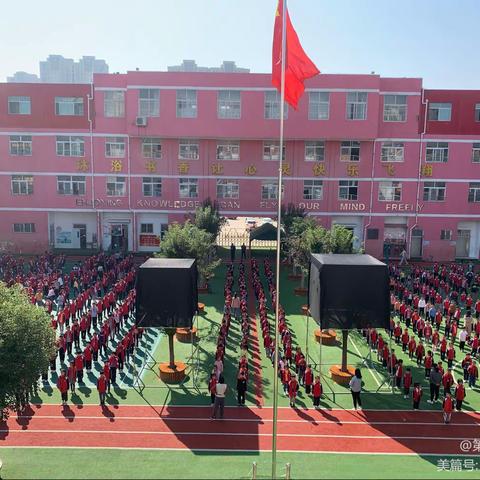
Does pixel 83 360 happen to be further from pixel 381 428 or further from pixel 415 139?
pixel 415 139

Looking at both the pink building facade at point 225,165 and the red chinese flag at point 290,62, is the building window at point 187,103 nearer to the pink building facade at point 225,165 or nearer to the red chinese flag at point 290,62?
the pink building facade at point 225,165

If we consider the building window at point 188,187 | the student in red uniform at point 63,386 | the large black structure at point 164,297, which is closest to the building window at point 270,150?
the building window at point 188,187

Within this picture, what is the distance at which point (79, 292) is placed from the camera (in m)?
22.2

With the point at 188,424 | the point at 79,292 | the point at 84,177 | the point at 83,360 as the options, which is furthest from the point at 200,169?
the point at 188,424

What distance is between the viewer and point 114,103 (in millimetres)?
31047

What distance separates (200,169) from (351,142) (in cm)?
958

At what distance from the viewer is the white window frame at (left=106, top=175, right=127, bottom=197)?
31.4m

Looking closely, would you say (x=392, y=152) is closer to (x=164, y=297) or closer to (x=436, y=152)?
(x=436, y=152)

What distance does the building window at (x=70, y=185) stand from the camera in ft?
104

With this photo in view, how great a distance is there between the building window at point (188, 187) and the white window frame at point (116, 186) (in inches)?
140

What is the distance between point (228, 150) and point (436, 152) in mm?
13059

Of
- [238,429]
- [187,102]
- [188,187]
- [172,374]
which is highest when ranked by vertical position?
[187,102]

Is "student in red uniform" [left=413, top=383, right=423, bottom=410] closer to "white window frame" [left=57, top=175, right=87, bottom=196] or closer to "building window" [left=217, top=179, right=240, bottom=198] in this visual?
"building window" [left=217, top=179, right=240, bottom=198]

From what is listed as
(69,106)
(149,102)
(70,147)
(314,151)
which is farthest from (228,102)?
(70,147)
